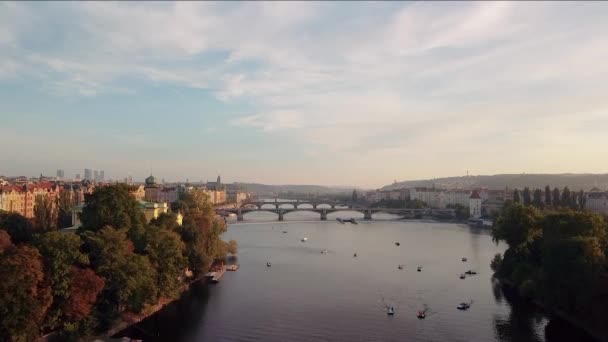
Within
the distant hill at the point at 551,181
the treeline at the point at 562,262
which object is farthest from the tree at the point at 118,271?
the distant hill at the point at 551,181

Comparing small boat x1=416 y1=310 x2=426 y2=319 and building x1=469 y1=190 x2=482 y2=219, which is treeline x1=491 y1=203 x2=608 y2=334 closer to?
small boat x1=416 y1=310 x2=426 y2=319

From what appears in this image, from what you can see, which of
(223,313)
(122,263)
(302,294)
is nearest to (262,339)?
(223,313)

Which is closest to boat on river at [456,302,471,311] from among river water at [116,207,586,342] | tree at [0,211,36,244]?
river water at [116,207,586,342]

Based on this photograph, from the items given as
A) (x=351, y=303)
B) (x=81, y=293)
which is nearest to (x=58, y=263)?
(x=81, y=293)

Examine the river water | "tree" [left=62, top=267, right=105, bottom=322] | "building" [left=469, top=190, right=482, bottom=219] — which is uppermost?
"building" [left=469, top=190, right=482, bottom=219]

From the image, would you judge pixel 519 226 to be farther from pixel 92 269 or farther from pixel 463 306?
pixel 92 269

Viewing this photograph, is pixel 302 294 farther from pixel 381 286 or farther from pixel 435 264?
pixel 435 264
